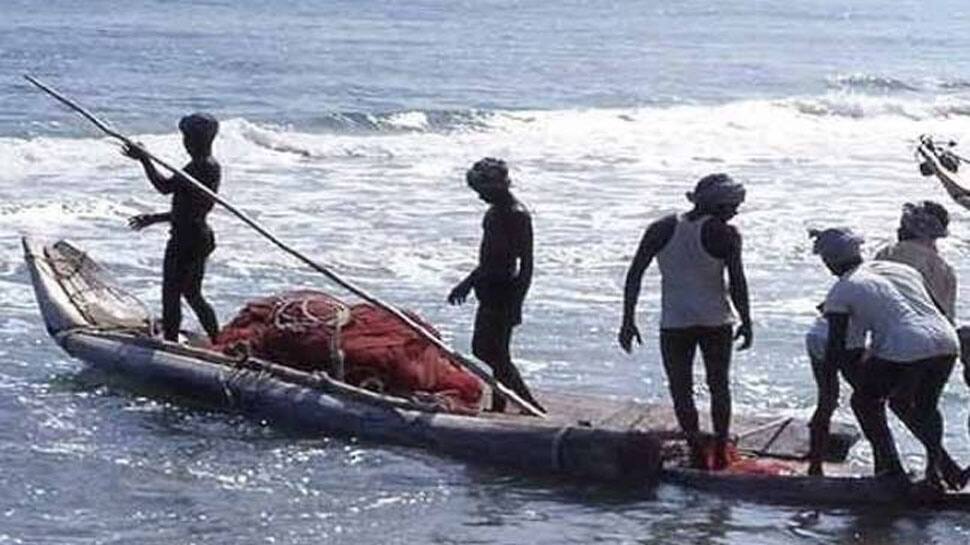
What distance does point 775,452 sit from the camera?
1123 cm

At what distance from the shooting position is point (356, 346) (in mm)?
12453

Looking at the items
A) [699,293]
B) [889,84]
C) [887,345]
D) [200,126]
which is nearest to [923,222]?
[887,345]

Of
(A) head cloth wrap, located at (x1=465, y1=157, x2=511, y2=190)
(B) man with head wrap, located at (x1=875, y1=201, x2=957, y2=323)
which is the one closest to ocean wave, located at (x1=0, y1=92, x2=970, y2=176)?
(A) head cloth wrap, located at (x1=465, y1=157, x2=511, y2=190)

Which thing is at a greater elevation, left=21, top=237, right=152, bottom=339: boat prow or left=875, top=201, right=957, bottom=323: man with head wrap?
left=875, top=201, right=957, bottom=323: man with head wrap

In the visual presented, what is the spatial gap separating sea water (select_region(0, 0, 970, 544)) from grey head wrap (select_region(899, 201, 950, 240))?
1.38 m

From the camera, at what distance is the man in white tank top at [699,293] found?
1043cm

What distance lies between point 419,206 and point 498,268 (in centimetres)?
1151

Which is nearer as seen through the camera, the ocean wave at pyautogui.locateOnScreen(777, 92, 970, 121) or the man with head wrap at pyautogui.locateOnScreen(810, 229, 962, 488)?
the man with head wrap at pyautogui.locateOnScreen(810, 229, 962, 488)

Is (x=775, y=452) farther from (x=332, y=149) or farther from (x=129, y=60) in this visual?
(x=129, y=60)

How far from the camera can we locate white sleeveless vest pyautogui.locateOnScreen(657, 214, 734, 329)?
1052 centimetres

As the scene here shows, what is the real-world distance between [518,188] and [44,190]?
5457 mm

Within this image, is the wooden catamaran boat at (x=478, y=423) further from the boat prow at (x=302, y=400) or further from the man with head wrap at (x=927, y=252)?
the man with head wrap at (x=927, y=252)

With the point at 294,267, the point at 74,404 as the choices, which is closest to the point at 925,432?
the point at 74,404

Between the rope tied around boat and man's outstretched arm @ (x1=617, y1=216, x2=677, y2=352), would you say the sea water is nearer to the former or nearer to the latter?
the rope tied around boat
